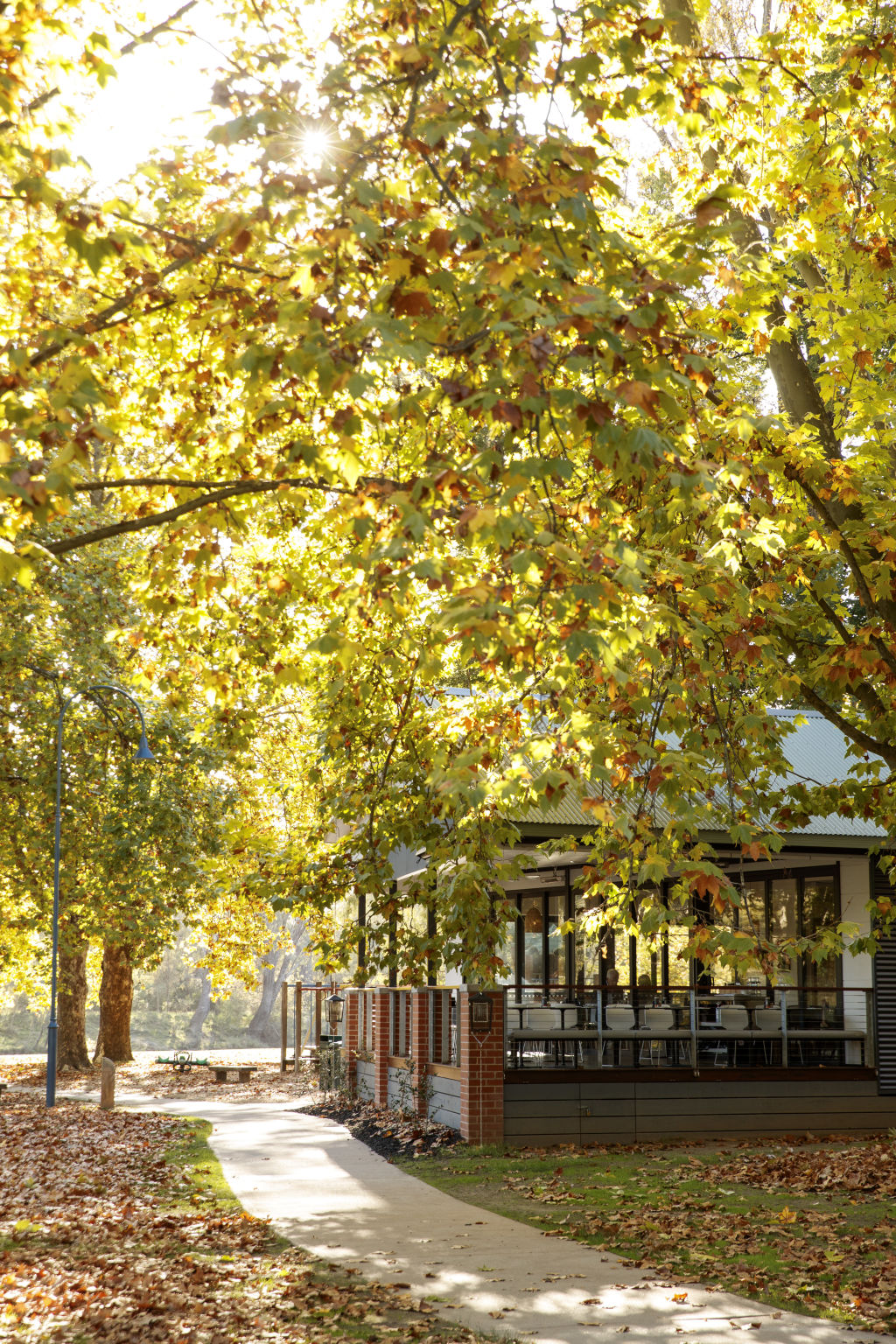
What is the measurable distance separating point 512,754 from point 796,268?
700 cm

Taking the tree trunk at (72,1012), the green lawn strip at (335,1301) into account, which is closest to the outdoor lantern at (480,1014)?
the green lawn strip at (335,1301)

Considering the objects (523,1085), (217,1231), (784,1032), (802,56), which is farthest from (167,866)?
(802,56)

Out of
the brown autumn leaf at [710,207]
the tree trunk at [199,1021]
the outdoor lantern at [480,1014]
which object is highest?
the brown autumn leaf at [710,207]

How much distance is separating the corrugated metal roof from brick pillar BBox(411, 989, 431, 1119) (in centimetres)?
341

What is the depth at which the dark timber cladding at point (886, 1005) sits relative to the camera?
17297 millimetres

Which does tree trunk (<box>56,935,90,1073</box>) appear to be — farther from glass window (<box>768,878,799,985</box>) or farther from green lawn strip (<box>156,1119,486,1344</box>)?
green lawn strip (<box>156,1119,486,1344</box>)

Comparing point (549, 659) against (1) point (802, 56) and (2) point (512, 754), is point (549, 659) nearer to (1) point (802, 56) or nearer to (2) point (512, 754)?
(2) point (512, 754)

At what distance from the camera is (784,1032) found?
54.2 feet

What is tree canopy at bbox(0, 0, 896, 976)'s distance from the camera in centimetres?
555

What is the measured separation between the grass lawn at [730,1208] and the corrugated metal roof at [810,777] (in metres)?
3.68

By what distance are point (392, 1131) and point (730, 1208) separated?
697 centimetres

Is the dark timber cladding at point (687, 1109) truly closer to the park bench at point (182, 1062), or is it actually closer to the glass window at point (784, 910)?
the glass window at point (784, 910)

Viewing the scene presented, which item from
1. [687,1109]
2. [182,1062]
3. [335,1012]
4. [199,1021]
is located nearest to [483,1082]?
[687,1109]

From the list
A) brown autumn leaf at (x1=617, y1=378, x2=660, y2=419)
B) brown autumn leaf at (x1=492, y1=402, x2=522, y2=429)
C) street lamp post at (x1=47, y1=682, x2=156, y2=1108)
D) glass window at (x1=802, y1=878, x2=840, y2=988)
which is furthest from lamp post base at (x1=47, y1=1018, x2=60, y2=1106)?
brown autumn leaf at (x1=617, y1=378, x2=660, y2=419)
